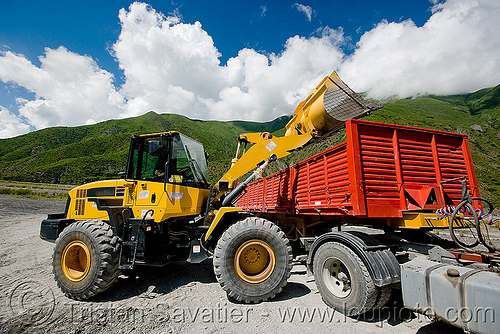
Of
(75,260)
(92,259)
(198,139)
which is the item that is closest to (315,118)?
(92,259)

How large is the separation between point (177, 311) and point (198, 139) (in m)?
67.2

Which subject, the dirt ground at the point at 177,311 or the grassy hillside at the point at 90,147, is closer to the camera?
the dirt ground at the point at 177,311

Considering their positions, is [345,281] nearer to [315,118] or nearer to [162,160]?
[315,118]

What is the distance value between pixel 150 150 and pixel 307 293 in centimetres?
405

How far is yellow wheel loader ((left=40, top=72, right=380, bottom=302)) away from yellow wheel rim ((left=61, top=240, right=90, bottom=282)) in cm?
2

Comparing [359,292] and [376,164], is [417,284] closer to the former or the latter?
[359,292]

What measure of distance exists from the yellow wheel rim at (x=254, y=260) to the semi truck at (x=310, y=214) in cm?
2

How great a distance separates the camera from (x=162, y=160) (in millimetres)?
4996

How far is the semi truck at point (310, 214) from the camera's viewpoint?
3107 mm

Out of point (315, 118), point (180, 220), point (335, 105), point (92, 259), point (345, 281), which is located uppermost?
point (335, 105)

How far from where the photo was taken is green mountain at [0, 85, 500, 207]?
155ft

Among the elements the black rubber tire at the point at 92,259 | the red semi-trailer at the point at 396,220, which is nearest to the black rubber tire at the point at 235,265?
the red semi-trailer at the point at 396,220

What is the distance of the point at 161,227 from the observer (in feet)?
15.4

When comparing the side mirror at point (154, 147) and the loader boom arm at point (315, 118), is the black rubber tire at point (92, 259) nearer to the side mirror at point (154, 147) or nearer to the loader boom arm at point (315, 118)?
the side mirror at point (154, 147)
